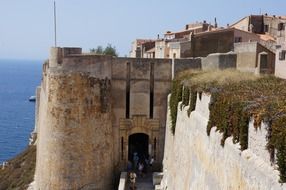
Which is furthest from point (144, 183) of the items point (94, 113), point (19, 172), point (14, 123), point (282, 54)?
point (14, 123)

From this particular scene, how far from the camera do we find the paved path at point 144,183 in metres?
21.3

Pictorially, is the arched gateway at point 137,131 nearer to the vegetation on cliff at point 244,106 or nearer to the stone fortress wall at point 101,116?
the stone fortress wall at point 101,116

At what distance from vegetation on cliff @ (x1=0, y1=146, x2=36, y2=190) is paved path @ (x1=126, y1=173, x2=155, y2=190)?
6.55 meters

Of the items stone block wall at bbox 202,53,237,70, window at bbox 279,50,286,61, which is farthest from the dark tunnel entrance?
window at bbox 279,50,286,61

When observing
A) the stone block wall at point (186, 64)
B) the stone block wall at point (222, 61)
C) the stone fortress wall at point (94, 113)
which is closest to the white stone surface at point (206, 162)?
the stone fortress wall at point (94, 113)

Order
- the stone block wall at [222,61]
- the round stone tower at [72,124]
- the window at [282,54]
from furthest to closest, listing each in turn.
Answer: the stone block wall at [222,61] < the round stone tower at [72,124] < the window at [282,54]

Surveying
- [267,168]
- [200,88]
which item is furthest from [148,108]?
[267,168]

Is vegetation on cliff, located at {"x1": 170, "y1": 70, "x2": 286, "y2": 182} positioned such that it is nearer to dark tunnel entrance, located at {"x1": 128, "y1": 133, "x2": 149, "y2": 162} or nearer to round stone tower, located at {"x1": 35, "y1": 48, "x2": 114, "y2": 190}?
round stone tower, located at {"x1": 35, "y1": 48, "x2": 114, "y2": 190}

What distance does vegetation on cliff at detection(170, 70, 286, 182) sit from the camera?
7938 mm

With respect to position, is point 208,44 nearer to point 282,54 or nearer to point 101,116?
point 101,116

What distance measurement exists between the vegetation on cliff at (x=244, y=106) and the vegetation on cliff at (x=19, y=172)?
13.7m

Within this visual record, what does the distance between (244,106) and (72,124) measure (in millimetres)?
11800

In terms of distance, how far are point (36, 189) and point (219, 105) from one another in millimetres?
13638

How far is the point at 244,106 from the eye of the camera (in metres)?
9.89
